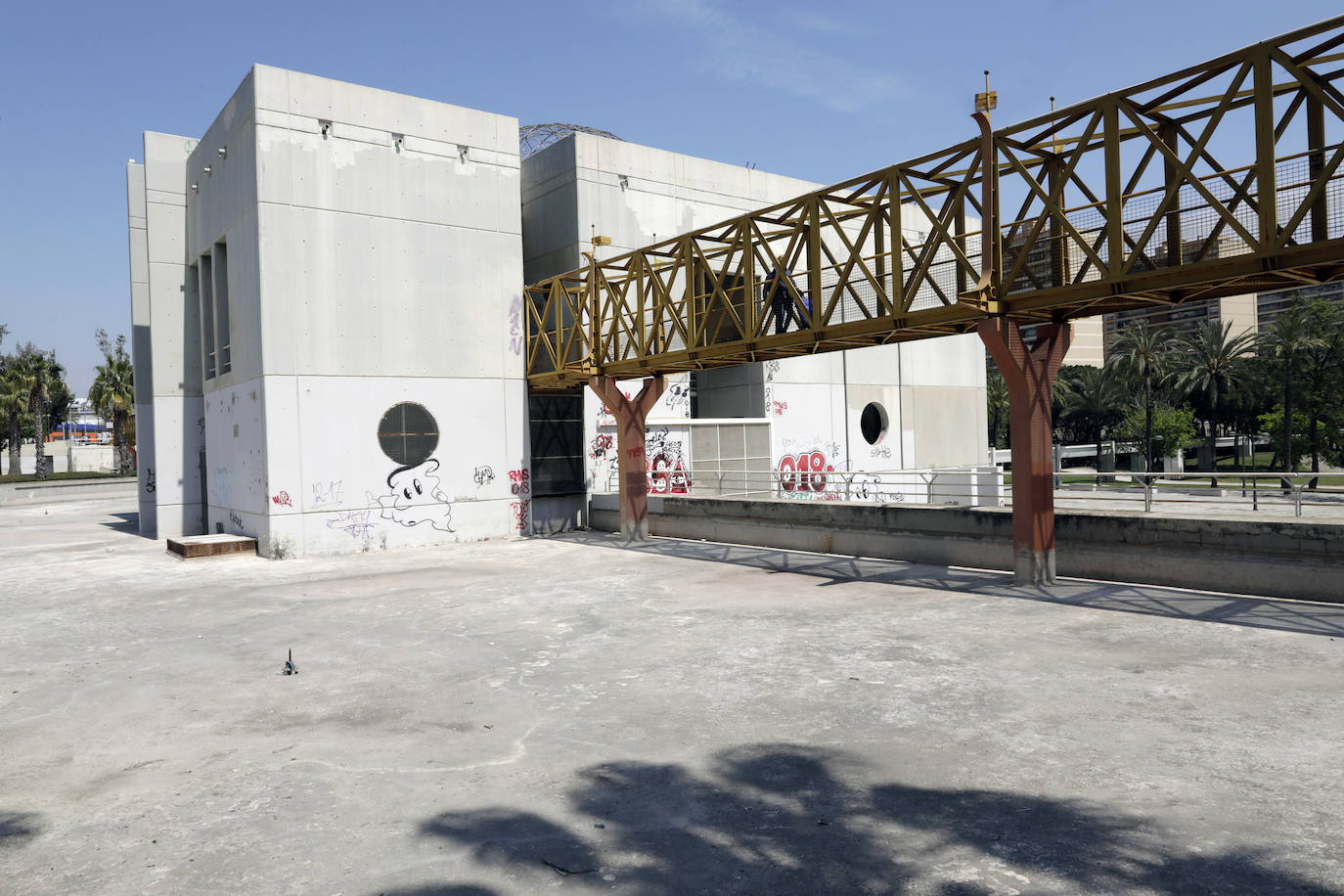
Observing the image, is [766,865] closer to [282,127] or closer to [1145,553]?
[1145,553]

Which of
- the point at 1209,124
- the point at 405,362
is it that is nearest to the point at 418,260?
the point at 405,362

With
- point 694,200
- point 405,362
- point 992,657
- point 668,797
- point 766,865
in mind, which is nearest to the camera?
point 766,865

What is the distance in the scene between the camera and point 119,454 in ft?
216

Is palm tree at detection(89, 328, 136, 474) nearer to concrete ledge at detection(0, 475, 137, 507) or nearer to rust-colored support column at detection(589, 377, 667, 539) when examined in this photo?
concrete ledge at detection(0, 475, 137, 507)

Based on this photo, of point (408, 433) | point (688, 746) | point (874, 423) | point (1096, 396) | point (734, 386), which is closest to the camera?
point (688, 746)

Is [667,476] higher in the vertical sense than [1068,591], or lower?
higher

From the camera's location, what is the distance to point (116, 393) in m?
65.0

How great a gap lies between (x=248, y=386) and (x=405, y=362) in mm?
3962

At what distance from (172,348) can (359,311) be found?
1001cm

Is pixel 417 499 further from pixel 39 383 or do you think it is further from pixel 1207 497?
pixel 39 383

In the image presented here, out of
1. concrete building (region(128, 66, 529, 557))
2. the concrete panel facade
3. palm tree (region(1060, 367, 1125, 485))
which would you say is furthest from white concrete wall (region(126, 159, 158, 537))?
palm tree (region(1060, 367, 1125, 485))

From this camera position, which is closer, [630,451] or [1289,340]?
[630,451]

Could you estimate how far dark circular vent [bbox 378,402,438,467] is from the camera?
76.0 feet

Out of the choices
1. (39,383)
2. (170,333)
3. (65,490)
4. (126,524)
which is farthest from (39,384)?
(170,333)
